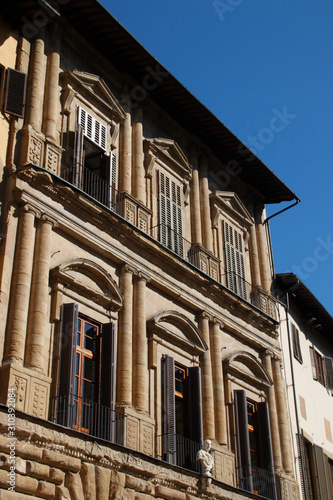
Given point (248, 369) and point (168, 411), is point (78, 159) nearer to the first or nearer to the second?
point (168, 411)

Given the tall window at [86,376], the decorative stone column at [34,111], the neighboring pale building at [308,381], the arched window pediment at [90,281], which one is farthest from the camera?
the neighboring pale building at [308,381]

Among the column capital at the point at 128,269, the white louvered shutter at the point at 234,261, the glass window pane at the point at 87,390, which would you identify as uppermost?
the white louvered shutter at the point at 234,261

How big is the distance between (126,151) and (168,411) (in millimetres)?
6348

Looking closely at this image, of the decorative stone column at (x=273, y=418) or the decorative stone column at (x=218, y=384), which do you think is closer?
the decorative stone column at (x=218, y=384)

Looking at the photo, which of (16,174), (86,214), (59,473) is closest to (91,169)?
(86,214)

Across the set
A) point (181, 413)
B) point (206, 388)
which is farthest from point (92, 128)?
point (181, 413)

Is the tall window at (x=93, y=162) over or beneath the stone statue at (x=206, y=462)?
over

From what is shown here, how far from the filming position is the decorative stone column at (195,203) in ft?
64.2

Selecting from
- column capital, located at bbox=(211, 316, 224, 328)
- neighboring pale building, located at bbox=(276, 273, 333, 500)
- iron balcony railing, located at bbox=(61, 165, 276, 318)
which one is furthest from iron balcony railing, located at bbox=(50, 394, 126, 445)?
neighboring pale building, located at bbox=(276, 273, 333, 500)

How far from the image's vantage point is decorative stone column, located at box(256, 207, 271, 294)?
2209cm

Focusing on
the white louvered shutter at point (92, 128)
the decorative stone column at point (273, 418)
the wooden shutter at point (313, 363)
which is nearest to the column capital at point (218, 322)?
the decorative stone column at point (273, 418)

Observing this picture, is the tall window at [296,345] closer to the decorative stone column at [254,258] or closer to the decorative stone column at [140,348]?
the decorative stone column at [254,258]

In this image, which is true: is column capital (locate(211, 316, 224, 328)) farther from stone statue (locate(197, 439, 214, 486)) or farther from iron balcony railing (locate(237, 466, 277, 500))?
stone statue (locate(197, 439, 214, 486))

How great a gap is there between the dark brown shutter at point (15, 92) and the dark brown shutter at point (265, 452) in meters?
9.51
